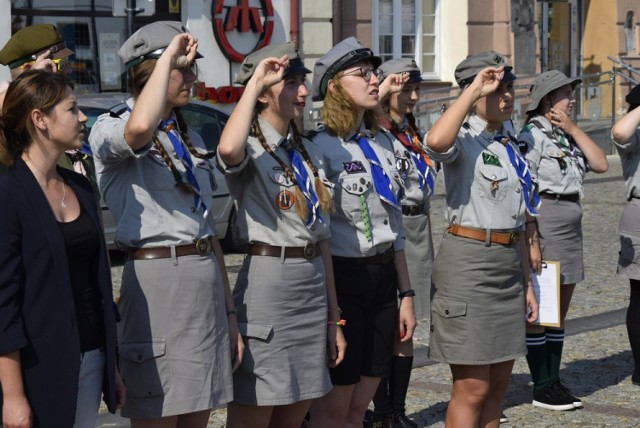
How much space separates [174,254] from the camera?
15.1 ft

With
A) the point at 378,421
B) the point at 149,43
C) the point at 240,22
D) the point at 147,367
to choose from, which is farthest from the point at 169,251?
the point at 240,22

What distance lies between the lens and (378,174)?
562cm

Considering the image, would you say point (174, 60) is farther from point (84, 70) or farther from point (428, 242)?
point (84, 70)

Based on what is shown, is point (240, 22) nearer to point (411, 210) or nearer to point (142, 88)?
point (411, 210)

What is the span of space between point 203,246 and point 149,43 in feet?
2.47

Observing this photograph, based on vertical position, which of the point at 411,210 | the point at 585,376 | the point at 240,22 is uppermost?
the point at 240,22

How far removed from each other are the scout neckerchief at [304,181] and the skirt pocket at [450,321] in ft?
3.81

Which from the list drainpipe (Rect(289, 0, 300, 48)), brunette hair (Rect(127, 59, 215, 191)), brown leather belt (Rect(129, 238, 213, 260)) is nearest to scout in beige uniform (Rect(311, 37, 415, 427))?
brunette hair (Rect(127, 59, 215, 191))

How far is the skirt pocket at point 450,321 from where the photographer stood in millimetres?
5953

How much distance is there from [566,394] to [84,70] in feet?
42.9

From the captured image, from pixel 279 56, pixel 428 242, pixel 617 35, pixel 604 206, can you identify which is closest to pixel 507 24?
pixel 617 35

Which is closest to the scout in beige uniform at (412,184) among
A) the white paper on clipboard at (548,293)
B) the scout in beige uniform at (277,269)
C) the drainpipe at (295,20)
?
the white paper on clipboard at (548,293)

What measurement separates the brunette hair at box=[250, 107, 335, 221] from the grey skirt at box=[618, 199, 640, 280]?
320 cm

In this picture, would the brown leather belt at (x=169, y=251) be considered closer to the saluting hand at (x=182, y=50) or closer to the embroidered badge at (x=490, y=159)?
the saluting hand at (x=182, y=50)
